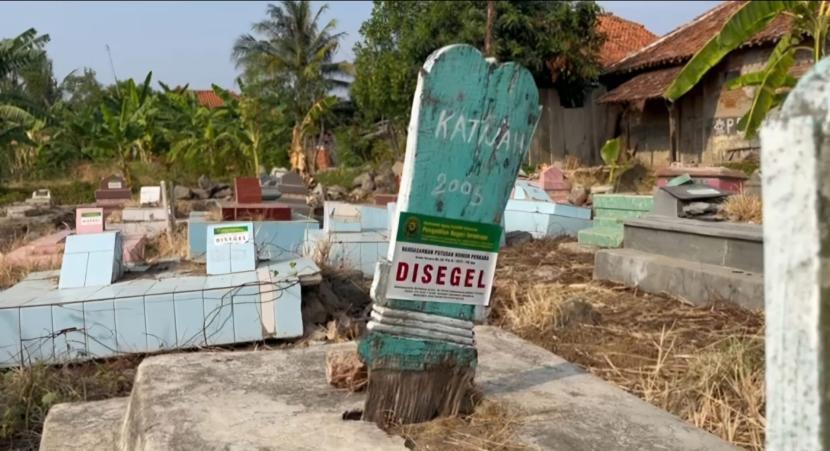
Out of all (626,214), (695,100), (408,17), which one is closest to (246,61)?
(408,17)

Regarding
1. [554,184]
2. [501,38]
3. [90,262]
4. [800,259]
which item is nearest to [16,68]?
[501,38]

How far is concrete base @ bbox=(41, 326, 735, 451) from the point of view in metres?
2.72

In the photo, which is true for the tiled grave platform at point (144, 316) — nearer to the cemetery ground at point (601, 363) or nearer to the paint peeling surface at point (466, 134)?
the cemetery ground at point (601, 363)

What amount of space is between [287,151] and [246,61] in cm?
785

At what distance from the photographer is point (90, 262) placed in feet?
20.7

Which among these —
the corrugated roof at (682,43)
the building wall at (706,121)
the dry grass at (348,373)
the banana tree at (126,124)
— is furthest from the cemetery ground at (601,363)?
the banana tree at (126,124)

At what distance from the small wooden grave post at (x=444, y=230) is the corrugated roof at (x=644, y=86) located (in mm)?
16100

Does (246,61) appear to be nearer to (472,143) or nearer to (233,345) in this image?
(233,345)

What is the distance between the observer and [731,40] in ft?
20.1

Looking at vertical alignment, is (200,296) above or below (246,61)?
below

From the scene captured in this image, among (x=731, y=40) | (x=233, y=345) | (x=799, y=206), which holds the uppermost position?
(x=731, y=40)

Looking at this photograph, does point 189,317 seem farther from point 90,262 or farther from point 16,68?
point 16,68

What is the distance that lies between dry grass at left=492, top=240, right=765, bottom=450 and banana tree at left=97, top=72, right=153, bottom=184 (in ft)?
55.4

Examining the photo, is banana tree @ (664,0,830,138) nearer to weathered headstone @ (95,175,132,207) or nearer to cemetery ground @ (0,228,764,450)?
cemetery ground @ (0,228,764,450)
